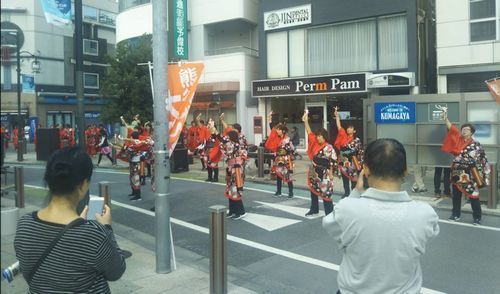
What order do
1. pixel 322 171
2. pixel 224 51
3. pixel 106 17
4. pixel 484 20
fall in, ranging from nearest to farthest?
pixel 322 171
pixel 484 20
pixel 224 51
pixel 106 17

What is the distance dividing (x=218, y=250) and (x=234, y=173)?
13.3 feet

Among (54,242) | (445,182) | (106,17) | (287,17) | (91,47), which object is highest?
(106,17)

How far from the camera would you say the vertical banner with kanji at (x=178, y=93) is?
5.77 m

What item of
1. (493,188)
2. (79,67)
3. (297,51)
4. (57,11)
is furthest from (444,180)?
(297,51)

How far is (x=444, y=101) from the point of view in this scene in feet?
36.6

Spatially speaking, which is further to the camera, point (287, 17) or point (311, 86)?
point (287, 17)

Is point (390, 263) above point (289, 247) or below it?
above

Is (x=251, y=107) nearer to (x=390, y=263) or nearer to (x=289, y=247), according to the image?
(x=289, y=247)

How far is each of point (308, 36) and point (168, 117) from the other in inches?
623

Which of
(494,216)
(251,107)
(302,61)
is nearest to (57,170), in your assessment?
(494,216)

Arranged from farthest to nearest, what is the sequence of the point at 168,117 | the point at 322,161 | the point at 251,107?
the point at 251,107 → the point at 322,161 → the point at 168,117

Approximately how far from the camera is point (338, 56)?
1955 cm

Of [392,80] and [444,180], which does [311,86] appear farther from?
[444,180]

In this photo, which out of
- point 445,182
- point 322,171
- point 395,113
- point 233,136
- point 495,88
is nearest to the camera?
point 322,171
